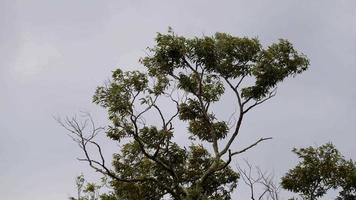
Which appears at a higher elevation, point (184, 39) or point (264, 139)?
point (184, 39)

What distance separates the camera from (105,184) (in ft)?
77.1

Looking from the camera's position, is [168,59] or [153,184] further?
[153,184]

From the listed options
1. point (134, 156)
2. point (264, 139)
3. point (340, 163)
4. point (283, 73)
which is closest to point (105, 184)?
point (134, 156)

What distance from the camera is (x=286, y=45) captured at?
21.2 meters

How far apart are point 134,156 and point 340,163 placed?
936cm

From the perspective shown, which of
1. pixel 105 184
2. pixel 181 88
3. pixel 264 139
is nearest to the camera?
pixel 264 139

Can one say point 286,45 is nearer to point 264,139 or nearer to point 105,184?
point 264,139

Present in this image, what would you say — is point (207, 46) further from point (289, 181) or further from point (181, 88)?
point (289, 181)

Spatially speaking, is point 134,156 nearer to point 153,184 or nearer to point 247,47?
point 153,184

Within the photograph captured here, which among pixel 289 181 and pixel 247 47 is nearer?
pixel 247 47

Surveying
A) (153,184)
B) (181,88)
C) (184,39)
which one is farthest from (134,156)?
(184,39)

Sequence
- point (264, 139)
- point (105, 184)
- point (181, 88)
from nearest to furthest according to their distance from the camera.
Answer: point (264, 139) < point (181, 88) < point (105, 184)

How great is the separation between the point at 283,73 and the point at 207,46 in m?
3.26

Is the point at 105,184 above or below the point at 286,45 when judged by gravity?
below
